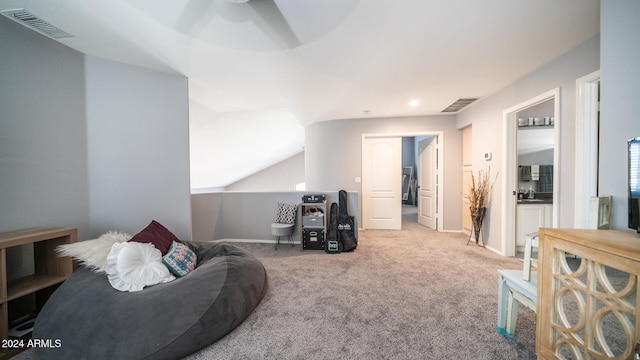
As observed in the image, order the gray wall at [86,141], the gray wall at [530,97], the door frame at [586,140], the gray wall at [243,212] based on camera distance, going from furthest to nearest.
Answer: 1. the gray wall at [243,212]
2. the gray wall at [530,97]
3. the door frame at [586,140]
4. the gray wall at [86,141]

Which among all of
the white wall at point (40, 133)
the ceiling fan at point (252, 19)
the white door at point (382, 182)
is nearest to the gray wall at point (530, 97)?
the white door at point (382, 182)

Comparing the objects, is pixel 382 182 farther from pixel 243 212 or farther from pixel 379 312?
pixel 379 312

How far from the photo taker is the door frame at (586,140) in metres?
2.02

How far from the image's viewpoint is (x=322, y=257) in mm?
3088

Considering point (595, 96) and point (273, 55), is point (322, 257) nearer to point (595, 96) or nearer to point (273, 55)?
point (273, 55)

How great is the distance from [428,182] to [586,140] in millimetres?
2839

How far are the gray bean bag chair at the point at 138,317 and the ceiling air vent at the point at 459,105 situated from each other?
4.19 metres

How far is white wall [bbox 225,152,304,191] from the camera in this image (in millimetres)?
8844

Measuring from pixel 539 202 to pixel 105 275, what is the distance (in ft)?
16.7

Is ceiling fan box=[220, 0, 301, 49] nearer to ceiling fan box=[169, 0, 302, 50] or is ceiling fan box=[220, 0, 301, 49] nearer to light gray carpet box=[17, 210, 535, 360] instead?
ceiling fan box=[169, 0, 302, 50]

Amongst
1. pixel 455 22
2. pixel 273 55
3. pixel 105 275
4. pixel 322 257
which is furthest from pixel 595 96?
pixel 105 275

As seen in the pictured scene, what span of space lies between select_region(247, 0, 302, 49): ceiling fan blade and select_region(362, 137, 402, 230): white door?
3.10 metres

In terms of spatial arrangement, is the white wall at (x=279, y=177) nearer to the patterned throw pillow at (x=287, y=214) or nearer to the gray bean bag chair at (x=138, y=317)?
the patterned throw pillow at (x=287, y=214)

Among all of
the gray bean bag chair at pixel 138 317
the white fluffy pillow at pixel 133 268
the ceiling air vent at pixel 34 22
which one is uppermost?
the ceiling air vent at pixel 34 22
